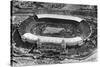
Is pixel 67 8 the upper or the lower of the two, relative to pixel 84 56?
upper

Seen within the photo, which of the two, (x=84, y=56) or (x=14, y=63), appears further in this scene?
(x=84, y=56)

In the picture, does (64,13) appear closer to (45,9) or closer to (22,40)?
(45,9)

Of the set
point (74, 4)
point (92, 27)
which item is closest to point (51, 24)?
point (74, 4)

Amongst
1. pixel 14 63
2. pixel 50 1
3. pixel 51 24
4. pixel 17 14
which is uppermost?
pixel 50 1
